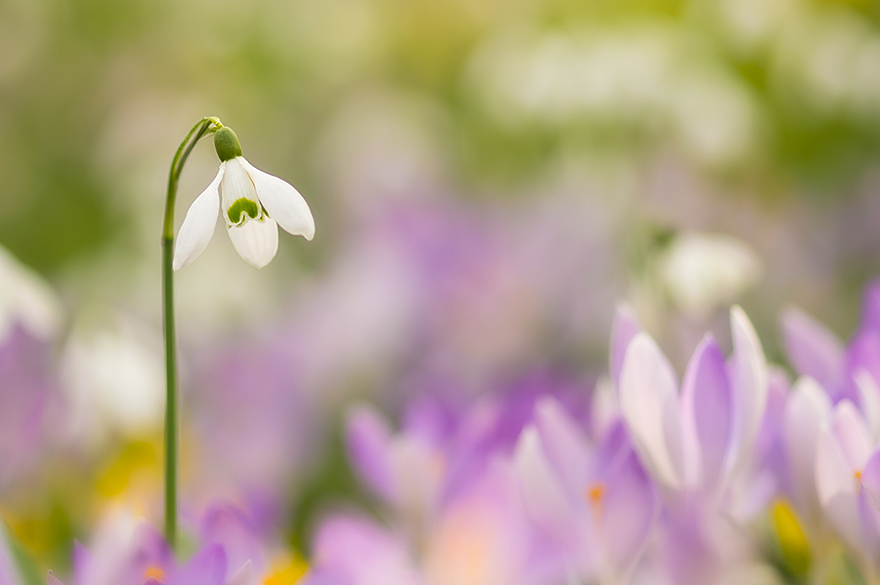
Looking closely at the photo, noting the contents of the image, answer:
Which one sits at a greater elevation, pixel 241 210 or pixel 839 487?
pixel 241 210

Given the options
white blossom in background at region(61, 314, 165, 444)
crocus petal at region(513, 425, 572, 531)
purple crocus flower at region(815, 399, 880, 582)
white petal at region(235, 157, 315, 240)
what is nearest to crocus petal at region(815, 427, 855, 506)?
purple crocus flower at region(815, 399, 880, 582)

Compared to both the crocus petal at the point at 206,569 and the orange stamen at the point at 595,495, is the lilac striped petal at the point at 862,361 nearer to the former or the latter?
the orange stamen at the point at 595,495

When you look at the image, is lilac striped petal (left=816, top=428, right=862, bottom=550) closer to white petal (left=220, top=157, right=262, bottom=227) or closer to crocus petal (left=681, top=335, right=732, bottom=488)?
crocus petal (left=681, top=335, right=732, bottom=488)

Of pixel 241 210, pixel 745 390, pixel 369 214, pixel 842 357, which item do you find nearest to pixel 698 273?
pixel 842 357

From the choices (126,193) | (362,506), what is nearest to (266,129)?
(126,193)

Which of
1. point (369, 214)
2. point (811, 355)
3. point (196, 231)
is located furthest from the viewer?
point (369, 214)

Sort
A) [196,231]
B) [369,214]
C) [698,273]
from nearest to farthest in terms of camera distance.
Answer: [196,231], [698,273], [369,214]

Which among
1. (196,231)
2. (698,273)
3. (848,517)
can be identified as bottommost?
(848,517)

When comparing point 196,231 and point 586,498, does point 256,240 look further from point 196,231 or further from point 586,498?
point 586,498
